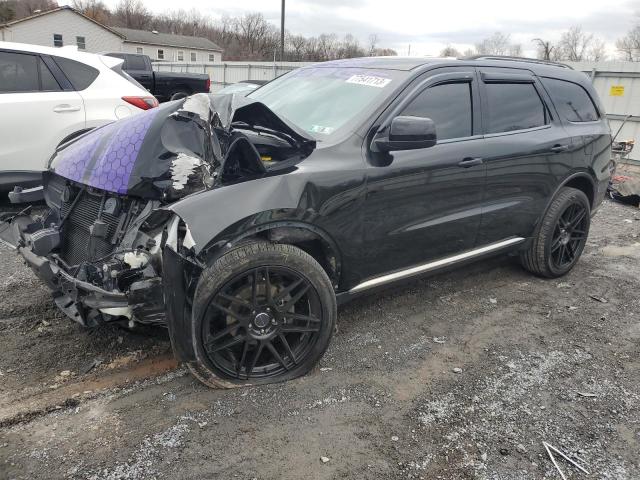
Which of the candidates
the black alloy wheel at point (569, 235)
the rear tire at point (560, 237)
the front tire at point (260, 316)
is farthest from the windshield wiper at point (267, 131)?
the black alloy wheel at point (569, 235)

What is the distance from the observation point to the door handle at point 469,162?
3.54 metres

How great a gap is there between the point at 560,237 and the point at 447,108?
192cm

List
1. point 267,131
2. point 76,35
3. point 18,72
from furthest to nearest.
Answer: point 76,35, point 18,72, point 267,131

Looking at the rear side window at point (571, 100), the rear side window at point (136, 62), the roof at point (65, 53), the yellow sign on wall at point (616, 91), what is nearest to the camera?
the rear side window at point (571, 100)

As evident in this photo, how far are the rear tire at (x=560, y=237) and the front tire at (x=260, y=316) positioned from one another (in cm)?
243

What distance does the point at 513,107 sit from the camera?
13.1ft

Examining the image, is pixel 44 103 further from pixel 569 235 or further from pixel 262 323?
pixel 569 235

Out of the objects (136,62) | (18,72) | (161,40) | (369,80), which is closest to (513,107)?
(369,80)

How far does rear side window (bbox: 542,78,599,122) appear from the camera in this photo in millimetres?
4391

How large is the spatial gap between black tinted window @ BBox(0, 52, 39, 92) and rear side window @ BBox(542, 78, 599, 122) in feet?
17.4

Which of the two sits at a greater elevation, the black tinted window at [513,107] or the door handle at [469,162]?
the black tinted window at [513,107]

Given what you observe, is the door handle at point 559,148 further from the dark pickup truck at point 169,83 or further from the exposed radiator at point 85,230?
the dark pickup truck at point 169,83

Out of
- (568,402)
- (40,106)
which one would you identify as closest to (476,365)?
(568,402)

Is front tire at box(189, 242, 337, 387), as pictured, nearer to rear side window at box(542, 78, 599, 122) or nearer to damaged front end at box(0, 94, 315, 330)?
damaged front end at box(0, 94, 315, 330)
